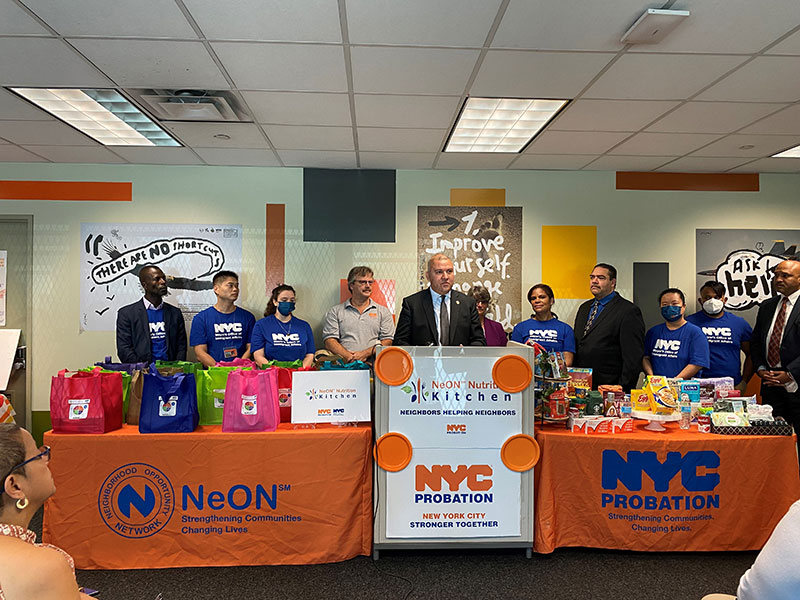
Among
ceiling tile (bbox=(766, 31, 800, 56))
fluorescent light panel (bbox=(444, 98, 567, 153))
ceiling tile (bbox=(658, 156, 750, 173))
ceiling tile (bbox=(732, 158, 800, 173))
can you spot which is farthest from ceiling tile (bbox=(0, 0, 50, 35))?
ceiling tile (bbox=(732, 158, 800, 173))

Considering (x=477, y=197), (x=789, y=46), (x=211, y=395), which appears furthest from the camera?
(x=477, y=197)

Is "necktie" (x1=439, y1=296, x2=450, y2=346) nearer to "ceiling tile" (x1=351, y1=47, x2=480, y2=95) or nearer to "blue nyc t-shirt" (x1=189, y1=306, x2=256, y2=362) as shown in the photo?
"ceiling tile" (x1=351, y1=47, x2=480, y2=95)

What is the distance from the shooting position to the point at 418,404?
310 cm

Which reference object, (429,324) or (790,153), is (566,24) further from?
(790,153)

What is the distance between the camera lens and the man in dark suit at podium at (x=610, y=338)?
454 centimetres

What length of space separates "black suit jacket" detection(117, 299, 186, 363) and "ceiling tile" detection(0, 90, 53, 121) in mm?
1630

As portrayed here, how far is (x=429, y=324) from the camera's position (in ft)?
12.7

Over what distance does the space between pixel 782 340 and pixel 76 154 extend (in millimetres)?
6033

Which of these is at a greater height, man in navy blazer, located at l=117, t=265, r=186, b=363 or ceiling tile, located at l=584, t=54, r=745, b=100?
ceiling tile, located at l=584, t=54, r=745, b=100

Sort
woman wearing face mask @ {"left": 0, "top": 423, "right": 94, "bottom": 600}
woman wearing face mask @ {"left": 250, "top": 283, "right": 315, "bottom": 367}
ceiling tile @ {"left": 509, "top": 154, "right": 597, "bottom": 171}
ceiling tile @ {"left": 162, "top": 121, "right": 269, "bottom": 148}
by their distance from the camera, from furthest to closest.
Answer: ceiling tile @ {"left": 509, "top": 154, "right": 597, "bottom": 171}
woman wearing face mask @ {"left": 250, "top": 283, "right": 315, "bottom": 367}
ceiling tile @ {"left": 162, "top": 121, "right": 269, "bottom": 148}
woman wearing face mask @ {"left": 0, "top": 423, "right": 94, "bottom": 600}

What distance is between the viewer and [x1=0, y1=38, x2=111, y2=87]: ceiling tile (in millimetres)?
2912

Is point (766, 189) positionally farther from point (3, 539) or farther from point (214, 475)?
point (3, 539)

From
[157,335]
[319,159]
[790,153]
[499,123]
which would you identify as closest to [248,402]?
[157,335]

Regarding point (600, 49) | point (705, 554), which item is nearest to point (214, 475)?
point (705, 554)
